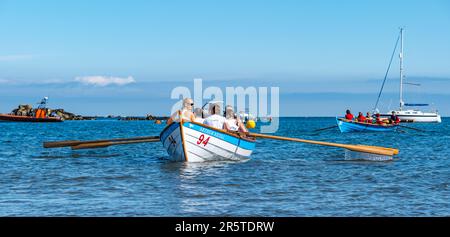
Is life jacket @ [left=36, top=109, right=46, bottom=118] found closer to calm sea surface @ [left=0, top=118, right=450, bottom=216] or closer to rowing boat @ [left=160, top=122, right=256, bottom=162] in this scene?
calm sea surface @ [left=0, top=118, right=450, bottom=216]

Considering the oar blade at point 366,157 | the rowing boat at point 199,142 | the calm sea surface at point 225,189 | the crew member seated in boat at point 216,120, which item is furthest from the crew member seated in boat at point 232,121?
the oar blade at point 366,157

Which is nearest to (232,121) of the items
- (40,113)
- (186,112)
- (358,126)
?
(186,112)

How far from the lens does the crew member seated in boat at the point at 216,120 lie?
818 inches

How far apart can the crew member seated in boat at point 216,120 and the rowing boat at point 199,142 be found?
A: 17.7 inches

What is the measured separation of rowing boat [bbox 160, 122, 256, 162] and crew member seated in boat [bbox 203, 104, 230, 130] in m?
0.45

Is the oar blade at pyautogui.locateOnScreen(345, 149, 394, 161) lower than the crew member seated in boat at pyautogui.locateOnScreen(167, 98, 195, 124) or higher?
lower

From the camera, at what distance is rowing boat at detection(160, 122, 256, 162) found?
19734mm

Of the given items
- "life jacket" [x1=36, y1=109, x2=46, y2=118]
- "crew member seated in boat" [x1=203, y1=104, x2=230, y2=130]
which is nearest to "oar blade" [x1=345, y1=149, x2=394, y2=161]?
"crew member seated in boat" [x1=203, y1=104, x2=230, y2=130]

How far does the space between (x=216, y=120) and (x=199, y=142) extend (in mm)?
1098

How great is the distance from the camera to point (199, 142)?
66.4ft

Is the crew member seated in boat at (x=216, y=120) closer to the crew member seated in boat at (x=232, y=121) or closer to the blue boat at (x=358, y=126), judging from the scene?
the crew member seated in boat at (x=232, y=121)

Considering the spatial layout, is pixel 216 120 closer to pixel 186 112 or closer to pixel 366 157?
pixel 186 112

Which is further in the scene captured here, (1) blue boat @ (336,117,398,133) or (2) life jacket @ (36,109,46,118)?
(2) life jacket @ (36,109,46,118)
